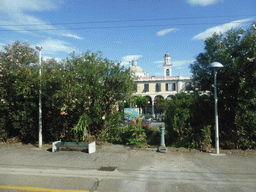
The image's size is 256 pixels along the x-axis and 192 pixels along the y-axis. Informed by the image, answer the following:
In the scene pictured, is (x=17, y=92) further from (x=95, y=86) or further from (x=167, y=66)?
(x=167, y=66)

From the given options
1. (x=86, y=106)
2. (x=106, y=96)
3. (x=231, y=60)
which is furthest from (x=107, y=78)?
(x=231, y=60)

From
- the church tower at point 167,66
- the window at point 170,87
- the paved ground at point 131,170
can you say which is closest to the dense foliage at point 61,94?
the paved ground at point 131,170

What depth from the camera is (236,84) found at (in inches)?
308

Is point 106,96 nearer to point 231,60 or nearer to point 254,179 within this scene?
point 231,60

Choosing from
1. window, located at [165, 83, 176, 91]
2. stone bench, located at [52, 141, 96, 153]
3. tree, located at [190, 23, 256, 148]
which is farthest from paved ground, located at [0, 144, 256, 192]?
window, located at [165, 83, 176, 91]

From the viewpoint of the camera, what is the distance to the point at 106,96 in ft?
30.6

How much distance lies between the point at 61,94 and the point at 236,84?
7514mm

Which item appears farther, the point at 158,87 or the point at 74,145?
the point at 158,87

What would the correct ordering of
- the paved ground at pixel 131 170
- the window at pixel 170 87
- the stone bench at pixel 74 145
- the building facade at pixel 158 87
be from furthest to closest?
the window at pixel 170 87 < the building facade at pixel 158 87 < the stone bench at pixel 74 145 < the paved ground at pixel 131 170

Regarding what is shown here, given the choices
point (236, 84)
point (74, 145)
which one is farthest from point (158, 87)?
point (74, 145)

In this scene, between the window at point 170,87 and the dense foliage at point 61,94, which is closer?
the dense foliage at point 61,94

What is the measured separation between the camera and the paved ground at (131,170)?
15.9ft

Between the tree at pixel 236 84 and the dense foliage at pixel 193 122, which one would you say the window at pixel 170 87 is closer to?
the tree at pixel 236 84

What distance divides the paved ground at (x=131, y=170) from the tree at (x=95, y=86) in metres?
1.70
